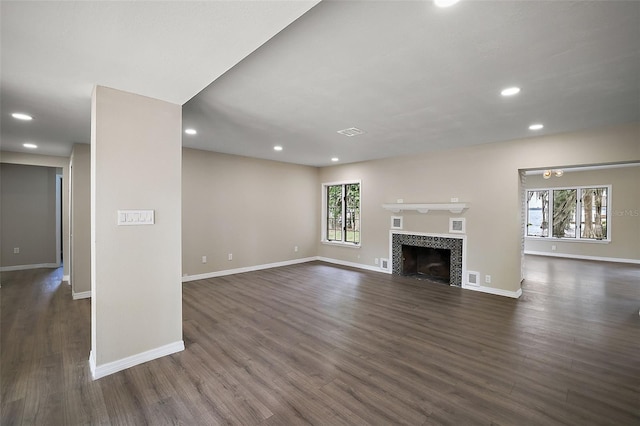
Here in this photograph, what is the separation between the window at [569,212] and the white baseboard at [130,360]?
10.7m

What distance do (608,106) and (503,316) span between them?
9.22 feet

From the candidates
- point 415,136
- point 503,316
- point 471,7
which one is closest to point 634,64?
point 471,7

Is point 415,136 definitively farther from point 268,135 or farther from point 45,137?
point 45,137

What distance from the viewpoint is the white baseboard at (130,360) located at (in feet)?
7.72

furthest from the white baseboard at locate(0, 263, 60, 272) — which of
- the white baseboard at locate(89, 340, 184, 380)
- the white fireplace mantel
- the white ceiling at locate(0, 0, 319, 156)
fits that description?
the white fireplace mantel

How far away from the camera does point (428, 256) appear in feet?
20.0

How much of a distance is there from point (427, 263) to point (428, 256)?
6.2 inches

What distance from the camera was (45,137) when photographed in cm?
420

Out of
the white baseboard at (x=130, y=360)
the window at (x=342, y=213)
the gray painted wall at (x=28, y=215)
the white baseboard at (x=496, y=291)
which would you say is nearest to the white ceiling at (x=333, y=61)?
the white baseboard at (x=130, y=360)

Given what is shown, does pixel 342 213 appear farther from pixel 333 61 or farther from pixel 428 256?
pixel 333 61

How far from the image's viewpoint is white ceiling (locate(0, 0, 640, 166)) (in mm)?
1566

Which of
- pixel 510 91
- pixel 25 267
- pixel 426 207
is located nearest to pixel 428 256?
pixel 426 207

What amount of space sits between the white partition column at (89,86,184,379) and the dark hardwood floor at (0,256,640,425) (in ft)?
0.89

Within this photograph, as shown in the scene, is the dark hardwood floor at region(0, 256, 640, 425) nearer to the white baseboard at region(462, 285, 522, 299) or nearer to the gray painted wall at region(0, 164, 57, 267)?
the white baseboard at region(462, 285, 522, 299)
